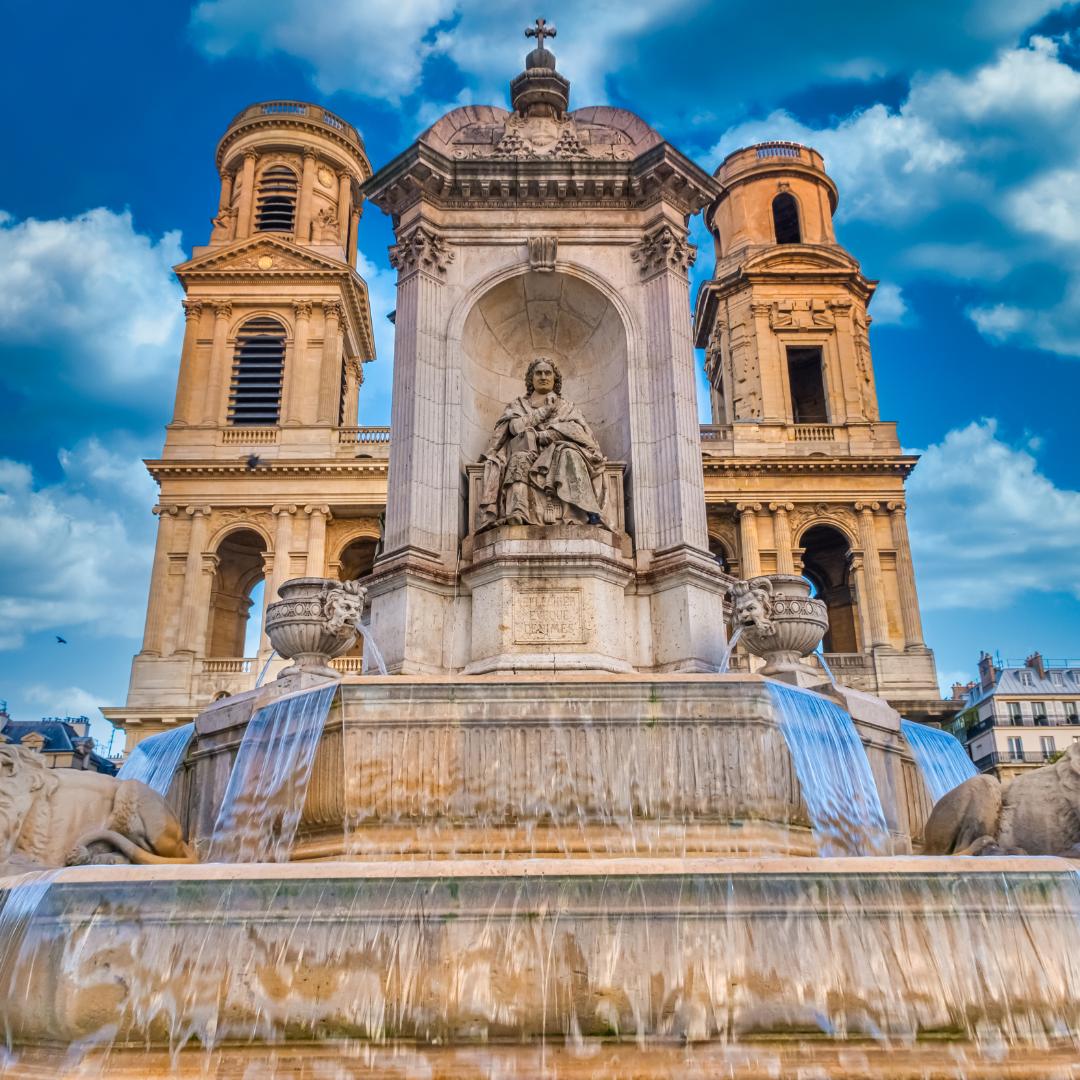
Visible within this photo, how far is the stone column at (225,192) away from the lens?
48.4m

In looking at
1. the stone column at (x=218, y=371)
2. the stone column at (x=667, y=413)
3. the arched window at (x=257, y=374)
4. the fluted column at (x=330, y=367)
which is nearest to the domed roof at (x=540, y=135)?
the stone column at (x=667, y=413)

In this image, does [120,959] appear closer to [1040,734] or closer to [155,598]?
[155,598]

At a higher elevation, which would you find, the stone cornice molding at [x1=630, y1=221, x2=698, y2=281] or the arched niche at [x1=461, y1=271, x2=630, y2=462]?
the stone cornice molding at [x1=630, y1=221, x2=698, y2=281]

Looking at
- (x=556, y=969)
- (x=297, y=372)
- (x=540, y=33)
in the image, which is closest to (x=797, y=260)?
(x=297, y=372)

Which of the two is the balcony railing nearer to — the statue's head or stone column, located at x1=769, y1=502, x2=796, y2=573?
stone column, located at x1=769, y1=502, x2=796, y2=573

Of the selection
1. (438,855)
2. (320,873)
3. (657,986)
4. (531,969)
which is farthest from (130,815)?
(657,986)

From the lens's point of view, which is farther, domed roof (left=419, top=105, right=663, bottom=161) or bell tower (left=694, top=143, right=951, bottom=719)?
bell tower (left=694, top=143, right=951, bottom=719)

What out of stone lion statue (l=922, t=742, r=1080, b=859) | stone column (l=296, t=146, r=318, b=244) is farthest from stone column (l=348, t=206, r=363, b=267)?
stone lion statue (l=922, t=742, r=1080, b=859)

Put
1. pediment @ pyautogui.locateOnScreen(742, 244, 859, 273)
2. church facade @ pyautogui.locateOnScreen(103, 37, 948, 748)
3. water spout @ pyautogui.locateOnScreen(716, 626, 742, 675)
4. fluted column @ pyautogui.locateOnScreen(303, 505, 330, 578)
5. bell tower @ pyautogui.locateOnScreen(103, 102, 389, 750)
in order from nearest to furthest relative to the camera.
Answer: water spout @ pyautogui.locateOnScreen(716, 626, 742, 675) → church facade @ pyautogui.locateOnScreen(103, 37, 948, 748) → bell tower @ pyautogui.locateOnScreen(103, 102, 389, 750) → fluted column @ pyautogui.locateOnScreen(303, 505, 330, 578) → pediment @ pyautogui.locateOnScreen(742, 244, 859, 273)

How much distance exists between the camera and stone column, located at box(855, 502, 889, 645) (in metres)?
38.6

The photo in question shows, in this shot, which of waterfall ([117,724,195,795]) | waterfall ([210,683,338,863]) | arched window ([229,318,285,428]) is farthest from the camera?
arched window ([229,318,285,428])

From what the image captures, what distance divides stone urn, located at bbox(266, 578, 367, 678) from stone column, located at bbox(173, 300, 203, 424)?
3585 centimetres

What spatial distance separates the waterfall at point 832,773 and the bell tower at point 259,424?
2786cm

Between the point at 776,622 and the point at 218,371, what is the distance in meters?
38.5
